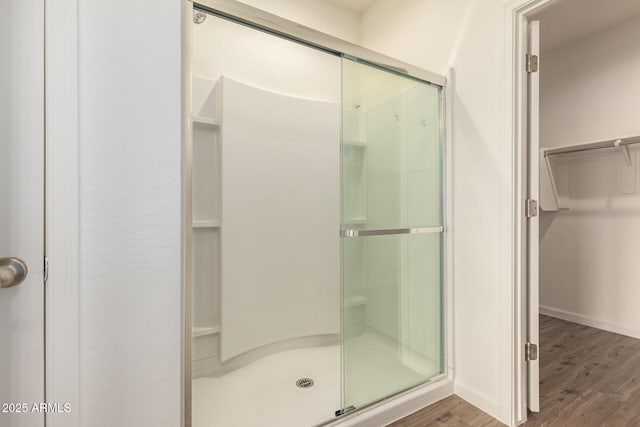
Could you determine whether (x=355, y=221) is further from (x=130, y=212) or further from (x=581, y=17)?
(x=581, y=17)

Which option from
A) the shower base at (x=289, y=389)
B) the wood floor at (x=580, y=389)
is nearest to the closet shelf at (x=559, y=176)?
the wood floor at (x=580, y=389)

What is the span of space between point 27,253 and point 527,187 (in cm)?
198

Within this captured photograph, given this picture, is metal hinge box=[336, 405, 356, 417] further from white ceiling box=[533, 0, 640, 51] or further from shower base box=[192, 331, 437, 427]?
white ceiling box=[533, 0, 640, 51]

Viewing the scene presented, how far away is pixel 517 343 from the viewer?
146cm

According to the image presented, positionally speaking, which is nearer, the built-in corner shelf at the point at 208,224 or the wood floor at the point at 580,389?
the wood floor at the point at 580,389

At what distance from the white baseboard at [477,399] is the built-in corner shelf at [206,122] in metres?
2.13

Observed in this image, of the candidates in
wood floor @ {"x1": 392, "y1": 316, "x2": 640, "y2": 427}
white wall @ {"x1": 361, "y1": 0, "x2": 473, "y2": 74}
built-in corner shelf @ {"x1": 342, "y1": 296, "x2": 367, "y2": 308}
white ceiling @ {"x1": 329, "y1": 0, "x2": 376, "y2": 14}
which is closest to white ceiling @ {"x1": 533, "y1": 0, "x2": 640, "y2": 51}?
white wall @ {"x1": 361, "y1": 0, "x2": 473, "y2": 74}

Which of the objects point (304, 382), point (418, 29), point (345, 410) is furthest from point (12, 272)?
point (418, 29)

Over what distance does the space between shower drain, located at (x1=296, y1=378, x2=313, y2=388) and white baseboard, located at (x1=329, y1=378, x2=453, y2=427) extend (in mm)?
389

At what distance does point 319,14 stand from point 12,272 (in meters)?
2.57

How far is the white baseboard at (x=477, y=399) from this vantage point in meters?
1.51

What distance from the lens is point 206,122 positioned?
6.14 feet

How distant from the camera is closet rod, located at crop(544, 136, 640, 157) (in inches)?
91.7

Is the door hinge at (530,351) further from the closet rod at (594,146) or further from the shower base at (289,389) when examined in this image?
the closet rod at (594,146)
